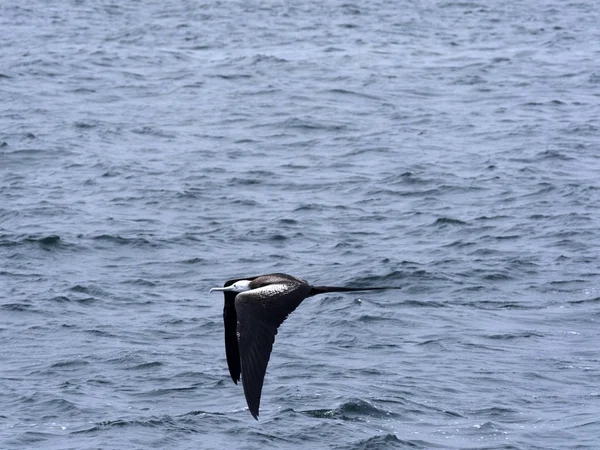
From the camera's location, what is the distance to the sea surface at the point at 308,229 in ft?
42.3

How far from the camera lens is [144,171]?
2130cm

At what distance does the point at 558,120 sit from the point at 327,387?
501 inches

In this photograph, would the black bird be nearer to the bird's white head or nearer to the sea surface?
the bird's white head

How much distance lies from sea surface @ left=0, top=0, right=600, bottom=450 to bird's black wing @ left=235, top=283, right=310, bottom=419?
2930mm

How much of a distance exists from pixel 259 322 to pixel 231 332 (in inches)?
56.1

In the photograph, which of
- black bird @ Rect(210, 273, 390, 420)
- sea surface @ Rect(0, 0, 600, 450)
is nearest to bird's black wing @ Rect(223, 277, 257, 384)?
black bird @ Rect(210, 273, 390, 420)

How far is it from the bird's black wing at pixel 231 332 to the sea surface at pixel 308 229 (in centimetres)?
158

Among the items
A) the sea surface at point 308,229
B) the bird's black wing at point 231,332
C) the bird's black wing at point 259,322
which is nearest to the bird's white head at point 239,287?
the bird's black wing at point 231,332

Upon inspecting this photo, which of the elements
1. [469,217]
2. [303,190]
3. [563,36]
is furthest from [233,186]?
[563,36]

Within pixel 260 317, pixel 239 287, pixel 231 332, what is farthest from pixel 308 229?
pixel 260 317

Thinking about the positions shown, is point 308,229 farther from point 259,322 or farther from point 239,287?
point 259,322

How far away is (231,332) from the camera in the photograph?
35.2 feet

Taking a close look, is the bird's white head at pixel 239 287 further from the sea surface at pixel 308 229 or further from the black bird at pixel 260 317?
the sea surface at pixel 308 229

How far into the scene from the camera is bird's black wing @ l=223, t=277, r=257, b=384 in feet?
34.9
